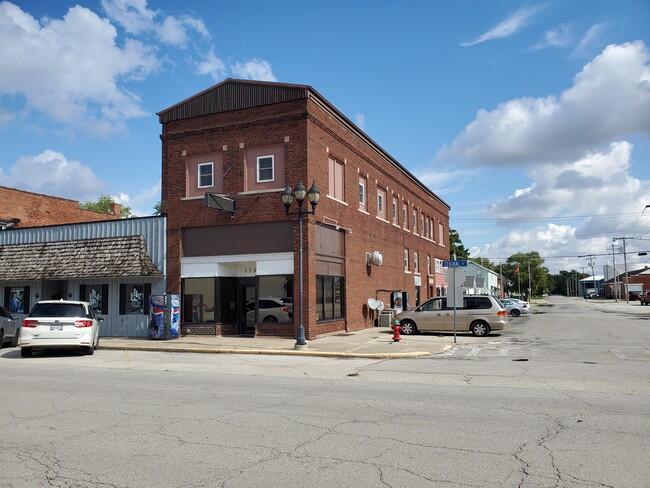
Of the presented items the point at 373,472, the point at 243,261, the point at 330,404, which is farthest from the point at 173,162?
the point at 373,472

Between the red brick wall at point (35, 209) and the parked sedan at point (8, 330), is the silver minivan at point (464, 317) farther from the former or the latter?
the red brick wall at point (35, 209)

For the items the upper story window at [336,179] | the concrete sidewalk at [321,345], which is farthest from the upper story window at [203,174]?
the concrete sidewalk at [321,345]

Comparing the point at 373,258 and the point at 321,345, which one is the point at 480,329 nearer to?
the point at 373,258

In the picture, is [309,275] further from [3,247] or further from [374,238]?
[3,247]

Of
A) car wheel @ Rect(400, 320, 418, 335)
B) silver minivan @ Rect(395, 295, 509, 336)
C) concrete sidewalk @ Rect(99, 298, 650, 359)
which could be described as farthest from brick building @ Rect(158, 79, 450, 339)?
silver minivan @ Rect(395, 295, 509, 336)

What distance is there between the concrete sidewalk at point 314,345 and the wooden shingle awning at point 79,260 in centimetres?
275

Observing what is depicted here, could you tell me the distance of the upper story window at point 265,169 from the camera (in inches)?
855

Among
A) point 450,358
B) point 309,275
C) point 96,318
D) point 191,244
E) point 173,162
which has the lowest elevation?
point 450,358

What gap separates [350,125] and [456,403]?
18445mm

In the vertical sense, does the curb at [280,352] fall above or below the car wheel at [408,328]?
below

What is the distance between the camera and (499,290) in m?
99.8

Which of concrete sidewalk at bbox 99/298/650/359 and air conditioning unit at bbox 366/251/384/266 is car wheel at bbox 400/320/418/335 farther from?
air conditioning unit at bbox 366/251/384/266

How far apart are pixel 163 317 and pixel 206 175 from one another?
5923 millimetres

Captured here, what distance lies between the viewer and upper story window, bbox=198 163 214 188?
22734 millimetres
